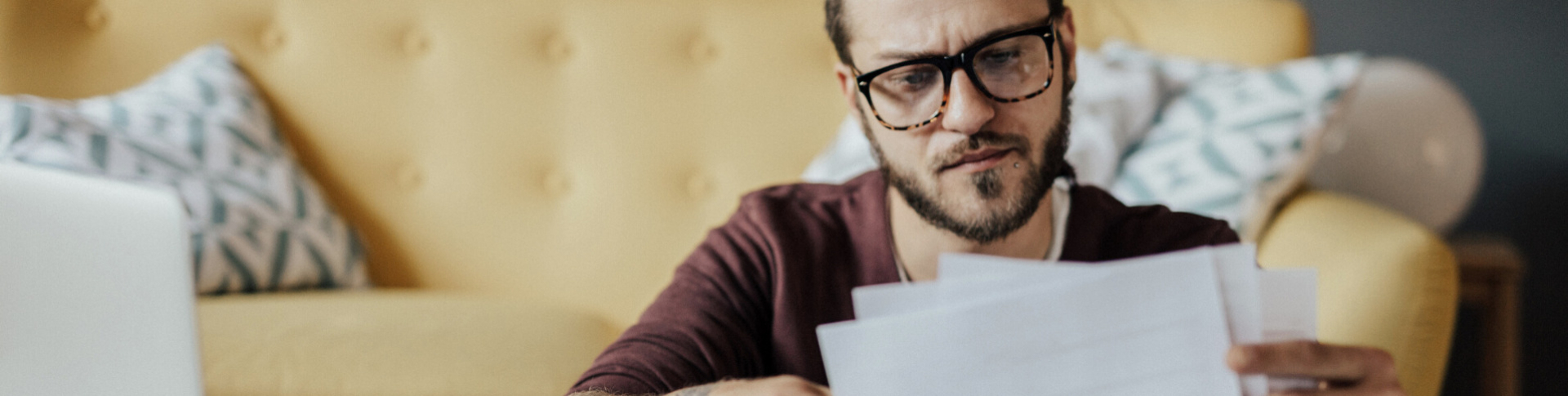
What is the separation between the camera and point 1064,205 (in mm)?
818

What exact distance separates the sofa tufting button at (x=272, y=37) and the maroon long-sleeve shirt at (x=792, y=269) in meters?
1.03

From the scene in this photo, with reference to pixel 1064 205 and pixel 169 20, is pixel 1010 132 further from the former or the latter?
pixel 169 20

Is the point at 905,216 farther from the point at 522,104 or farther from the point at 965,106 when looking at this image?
the point at 522,104

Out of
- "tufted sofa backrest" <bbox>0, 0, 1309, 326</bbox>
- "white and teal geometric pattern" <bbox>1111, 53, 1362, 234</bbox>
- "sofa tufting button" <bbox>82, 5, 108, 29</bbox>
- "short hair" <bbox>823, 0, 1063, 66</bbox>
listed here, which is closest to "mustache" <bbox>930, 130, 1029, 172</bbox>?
"short hair" <bbox>823, 0, 1063, 66</bbox>

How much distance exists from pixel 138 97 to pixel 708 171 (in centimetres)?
83

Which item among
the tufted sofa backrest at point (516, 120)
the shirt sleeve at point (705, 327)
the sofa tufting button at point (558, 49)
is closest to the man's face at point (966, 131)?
the shirt sleeve at point (705, 327)

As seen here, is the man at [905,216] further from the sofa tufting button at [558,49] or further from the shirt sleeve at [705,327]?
the sofa tufting button at [558,49]

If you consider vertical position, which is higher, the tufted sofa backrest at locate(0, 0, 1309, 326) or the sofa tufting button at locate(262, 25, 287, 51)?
the sofa tufting button at locate(262, 25, 287, 51)

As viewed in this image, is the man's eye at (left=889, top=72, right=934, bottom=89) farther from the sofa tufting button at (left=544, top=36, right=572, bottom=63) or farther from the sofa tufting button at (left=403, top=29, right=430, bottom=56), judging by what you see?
the sofa tufting button at (left=403, top=29, right=430, bottom=56)

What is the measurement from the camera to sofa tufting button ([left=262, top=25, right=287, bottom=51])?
1481 millimetres

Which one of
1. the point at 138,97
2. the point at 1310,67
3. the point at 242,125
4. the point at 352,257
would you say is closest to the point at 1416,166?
the point at 1310,67

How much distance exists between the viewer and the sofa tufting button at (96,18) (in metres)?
1.42

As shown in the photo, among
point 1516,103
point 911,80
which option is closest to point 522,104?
point 911,80

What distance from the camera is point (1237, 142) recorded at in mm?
1160
